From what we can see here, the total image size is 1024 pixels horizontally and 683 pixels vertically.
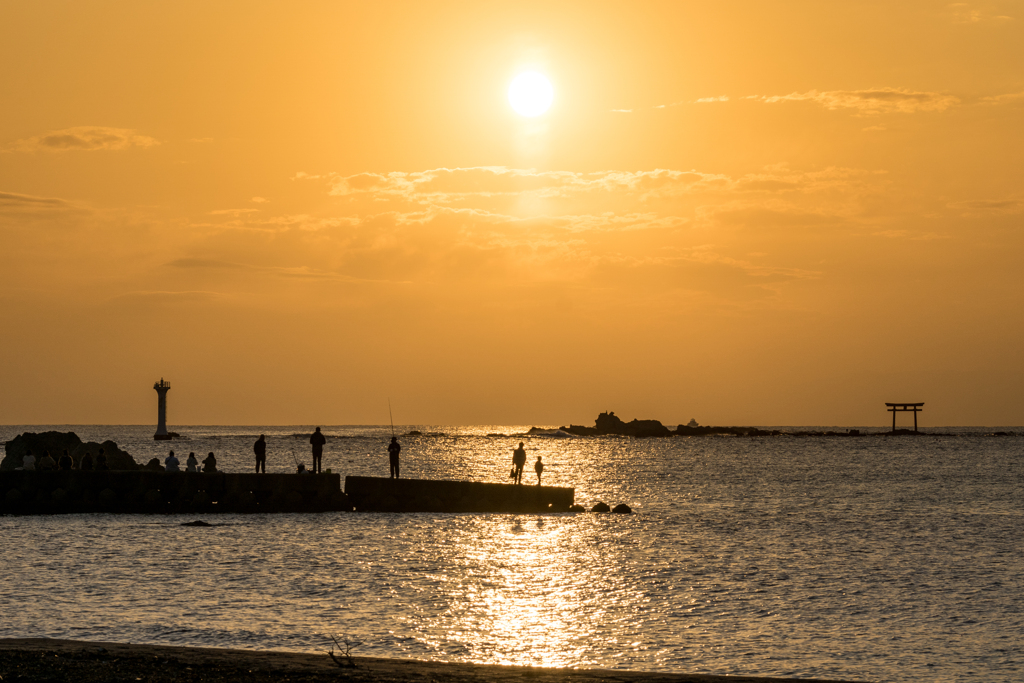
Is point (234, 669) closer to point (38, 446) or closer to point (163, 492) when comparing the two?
point (163, 492)

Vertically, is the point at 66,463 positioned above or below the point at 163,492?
above

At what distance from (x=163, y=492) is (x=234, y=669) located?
30780 millimetres

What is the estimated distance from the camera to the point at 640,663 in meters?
16.4

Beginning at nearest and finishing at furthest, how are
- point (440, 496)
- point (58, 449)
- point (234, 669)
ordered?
point (234, 669) → point (440, 496) → point (58, 449)

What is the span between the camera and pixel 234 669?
12305 millimetres

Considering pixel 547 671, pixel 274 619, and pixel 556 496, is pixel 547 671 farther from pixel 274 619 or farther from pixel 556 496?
pixel 556 496

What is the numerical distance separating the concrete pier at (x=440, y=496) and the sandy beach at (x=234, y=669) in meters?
28.6

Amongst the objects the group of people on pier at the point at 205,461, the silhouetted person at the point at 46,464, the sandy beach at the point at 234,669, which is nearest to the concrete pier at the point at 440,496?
the group of people on pier at the point at 205,461

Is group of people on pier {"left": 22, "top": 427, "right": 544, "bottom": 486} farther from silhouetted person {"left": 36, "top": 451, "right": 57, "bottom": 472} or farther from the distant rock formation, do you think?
the distant rock formation

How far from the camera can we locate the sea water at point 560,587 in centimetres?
1745

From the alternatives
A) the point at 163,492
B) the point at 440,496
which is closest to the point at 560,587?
the point at 440,496

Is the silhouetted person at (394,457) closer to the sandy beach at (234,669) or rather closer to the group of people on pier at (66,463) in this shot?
the group of people on pier at (66,463)

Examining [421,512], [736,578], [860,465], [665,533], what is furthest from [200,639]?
[860,465]

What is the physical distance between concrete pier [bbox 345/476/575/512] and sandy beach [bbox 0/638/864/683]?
28.6 meters
